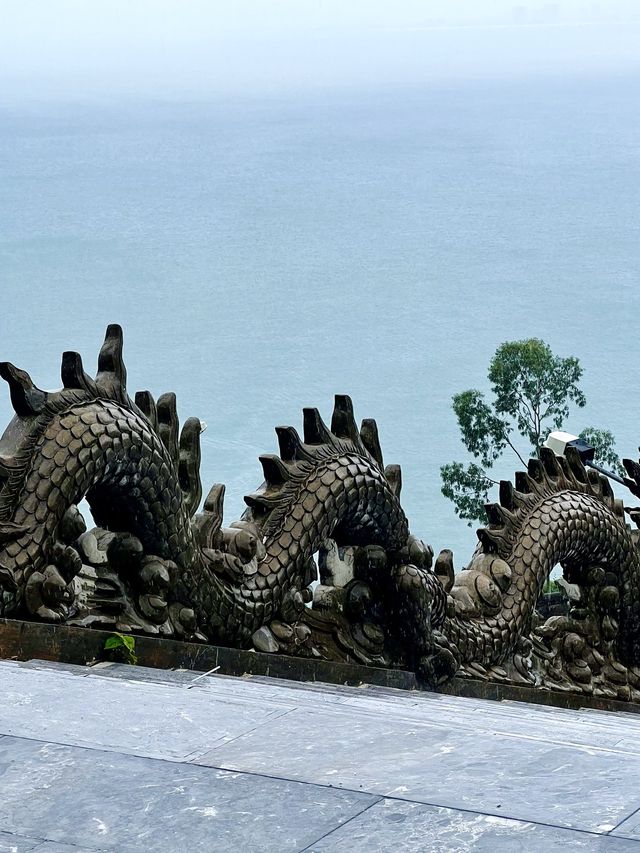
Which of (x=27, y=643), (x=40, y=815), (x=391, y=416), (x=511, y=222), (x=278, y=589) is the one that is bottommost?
(x=40, y=815)

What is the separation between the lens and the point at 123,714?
315cm

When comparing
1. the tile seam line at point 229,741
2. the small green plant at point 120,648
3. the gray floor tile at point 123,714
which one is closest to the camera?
the tile seam line at point 229,741

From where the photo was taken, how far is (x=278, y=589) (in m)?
5.77

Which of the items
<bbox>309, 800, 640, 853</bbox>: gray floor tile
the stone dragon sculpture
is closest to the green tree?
the stone dragon sculpture

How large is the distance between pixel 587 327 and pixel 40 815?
44613 millimetres

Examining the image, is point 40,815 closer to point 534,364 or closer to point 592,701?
point 592,701

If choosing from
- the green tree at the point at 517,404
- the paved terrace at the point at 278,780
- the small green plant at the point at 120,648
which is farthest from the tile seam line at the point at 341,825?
the green tree at the point at 517,404

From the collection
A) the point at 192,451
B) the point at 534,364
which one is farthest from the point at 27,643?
the point at 534,364

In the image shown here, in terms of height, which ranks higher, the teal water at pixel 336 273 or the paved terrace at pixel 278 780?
the teal water at pixel 336 273

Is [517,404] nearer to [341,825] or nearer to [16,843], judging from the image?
[341,825]

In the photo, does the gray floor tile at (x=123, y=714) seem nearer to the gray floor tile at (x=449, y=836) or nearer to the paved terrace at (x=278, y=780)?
the paved terrace at (x=278, y=780)

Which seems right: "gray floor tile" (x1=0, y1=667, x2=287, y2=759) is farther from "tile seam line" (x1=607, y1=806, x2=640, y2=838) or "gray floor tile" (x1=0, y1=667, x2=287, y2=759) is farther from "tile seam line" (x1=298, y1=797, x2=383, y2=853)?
"tile seam line" (x1=607, y1=806, x2=640, y2=838)

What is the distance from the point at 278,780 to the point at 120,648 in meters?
2.05

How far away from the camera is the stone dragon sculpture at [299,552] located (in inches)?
188
